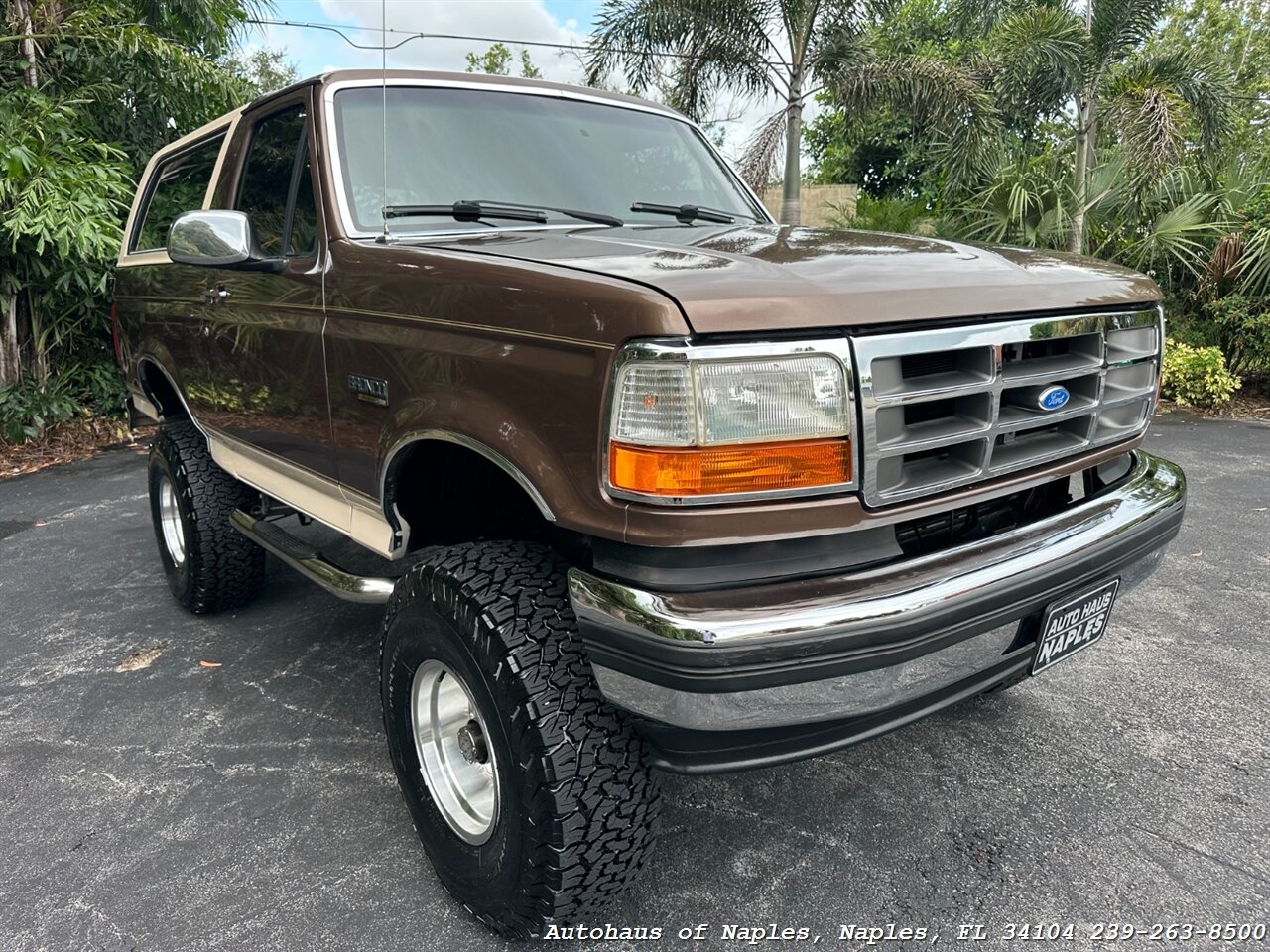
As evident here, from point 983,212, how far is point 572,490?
30.2 feet

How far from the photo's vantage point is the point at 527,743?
5.72 ft

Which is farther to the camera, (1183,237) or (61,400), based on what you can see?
(1183,237)

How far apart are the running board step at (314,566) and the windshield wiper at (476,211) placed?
1.03 meters

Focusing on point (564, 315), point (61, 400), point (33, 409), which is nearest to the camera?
point (564, 315)

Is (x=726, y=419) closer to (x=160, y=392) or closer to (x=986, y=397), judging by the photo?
(x=986, y=397)

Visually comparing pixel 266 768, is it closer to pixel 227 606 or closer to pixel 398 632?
pixel 398 632

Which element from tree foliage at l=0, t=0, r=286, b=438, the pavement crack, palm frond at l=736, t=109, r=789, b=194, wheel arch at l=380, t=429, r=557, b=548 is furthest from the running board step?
palm frond at l=736, t=109, r=789, b=194

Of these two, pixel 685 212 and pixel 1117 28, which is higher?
pixel 1117 28

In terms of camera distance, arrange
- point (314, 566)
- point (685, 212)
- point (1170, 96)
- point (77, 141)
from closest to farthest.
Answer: point (314, 566)
point (685, 212)
point (77, 141)
point (1170, 96)

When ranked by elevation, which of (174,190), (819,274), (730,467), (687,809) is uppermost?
(174,190)

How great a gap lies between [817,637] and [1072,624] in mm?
872

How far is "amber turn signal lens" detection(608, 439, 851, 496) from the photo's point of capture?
1.58 metres

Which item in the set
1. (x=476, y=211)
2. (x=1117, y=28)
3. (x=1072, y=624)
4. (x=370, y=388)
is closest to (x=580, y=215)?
(x=476, y=211)

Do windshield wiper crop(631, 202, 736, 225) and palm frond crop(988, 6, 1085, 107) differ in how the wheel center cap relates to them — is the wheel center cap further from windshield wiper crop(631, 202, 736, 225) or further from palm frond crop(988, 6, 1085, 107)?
palm frond crop(988, 6, 1085, 107)
